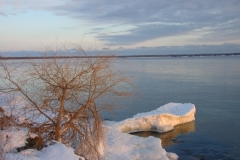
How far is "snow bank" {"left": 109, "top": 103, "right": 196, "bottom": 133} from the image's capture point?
18484mm

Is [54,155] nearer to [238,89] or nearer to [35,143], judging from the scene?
[35,143]

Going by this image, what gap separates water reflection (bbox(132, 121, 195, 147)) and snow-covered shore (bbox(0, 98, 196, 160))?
1.43ft

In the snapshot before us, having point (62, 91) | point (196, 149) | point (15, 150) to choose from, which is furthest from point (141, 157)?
point (15, 150)

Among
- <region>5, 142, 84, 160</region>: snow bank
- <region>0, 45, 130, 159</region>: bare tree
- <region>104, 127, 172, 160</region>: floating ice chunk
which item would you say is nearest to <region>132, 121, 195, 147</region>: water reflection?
<region>104, 127, 172, 160</region>: floating ice chunk

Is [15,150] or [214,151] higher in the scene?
[15,150]

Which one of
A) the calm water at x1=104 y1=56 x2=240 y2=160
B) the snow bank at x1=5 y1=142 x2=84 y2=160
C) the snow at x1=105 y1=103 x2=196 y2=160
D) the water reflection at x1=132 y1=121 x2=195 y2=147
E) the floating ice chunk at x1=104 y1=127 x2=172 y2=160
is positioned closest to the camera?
the snow bank at x1=5 y1=142 x2=84 y2=160

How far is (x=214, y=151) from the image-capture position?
579 inches

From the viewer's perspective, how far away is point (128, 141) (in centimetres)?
1438

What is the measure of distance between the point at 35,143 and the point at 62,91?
1816 mm

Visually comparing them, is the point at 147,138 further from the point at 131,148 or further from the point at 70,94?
the point at 70,94

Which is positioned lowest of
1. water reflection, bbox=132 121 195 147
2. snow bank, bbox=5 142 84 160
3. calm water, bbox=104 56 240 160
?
water reflection, bbox=132 121 195 147

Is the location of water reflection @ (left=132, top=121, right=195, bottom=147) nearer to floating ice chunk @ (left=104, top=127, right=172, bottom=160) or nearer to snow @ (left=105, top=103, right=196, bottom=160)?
snow @ (left=105, top=103, right=196, bottom=160)

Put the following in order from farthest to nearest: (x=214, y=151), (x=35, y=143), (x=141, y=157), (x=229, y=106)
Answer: (x=229, y=106), (x=214, y=151), (x=141, y=157), (x=35, y=143)

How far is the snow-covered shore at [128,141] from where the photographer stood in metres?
7.41
